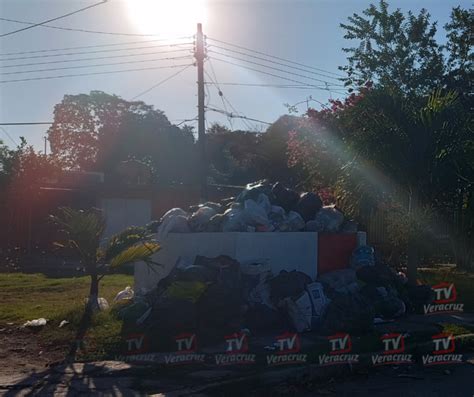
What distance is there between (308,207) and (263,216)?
127 cm

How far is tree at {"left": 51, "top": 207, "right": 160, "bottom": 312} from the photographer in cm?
1095

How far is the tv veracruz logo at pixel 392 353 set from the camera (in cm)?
878

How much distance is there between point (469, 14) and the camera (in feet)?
64.6

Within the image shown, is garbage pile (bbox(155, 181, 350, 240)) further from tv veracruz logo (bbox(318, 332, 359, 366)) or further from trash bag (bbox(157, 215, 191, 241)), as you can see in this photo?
tv veracruz logo (bbox(318, 332, 359, 366))

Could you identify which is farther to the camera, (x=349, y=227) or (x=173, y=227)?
(x=349, y=227)

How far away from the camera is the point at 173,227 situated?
40.8ft

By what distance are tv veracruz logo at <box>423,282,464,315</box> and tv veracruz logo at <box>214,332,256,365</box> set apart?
420 cm

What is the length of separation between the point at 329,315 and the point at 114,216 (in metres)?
20.0

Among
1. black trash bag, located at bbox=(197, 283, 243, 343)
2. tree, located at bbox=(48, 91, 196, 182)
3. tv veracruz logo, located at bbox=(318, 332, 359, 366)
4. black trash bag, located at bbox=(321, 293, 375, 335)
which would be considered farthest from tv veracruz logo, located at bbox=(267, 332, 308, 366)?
tree, located at bbox=(48, 91, 196, 182)

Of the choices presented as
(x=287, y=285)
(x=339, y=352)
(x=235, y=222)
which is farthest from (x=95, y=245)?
(x=339, y=352)

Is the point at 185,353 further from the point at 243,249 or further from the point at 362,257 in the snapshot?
the point at 362,257

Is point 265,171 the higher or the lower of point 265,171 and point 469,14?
the lower

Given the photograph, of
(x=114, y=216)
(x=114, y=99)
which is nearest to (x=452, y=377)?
(x=114, y=216)

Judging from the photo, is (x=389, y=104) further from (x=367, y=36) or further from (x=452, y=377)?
(x=367, y=36)
